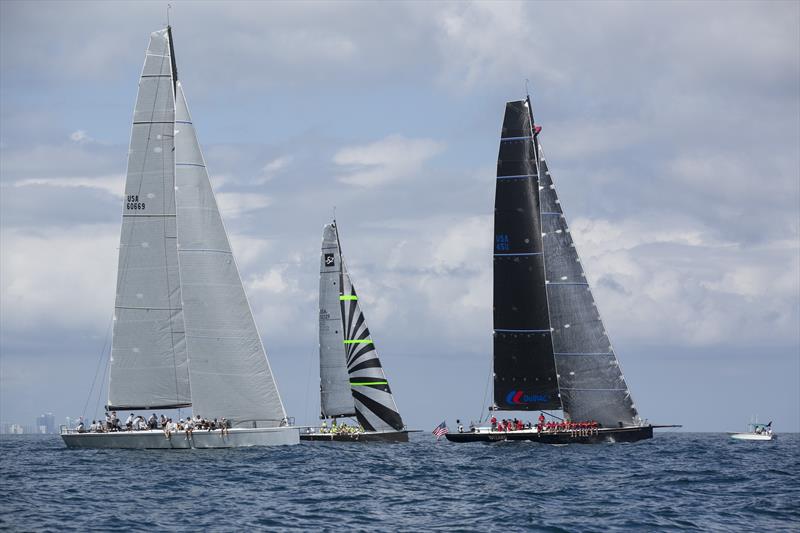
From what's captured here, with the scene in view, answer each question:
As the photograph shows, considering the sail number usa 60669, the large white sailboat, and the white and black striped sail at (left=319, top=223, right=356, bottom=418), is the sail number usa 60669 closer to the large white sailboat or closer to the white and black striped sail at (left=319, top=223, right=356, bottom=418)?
the large white sailboat

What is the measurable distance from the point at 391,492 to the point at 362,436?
35.0 m

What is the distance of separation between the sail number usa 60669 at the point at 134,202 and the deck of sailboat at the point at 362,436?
84.6 ft

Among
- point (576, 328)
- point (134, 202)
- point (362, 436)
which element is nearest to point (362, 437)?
point (362, 436)

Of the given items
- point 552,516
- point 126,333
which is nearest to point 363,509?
point 552,516

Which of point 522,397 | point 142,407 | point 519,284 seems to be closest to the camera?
point 142,407

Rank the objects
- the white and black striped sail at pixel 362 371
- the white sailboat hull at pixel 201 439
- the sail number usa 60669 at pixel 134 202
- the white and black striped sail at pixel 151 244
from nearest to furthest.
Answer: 1. the white sailboat hull at pixel 201 439
2. the white and black striped sail at pixel 151 244
3. the sail number usa 60669 at pixel 134 202
4. the white and black striped sail at pixel 362 371

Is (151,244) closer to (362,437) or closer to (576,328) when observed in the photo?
(362,437)

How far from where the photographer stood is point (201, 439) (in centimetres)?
5525

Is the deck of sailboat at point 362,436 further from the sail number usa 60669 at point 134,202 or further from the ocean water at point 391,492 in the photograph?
the sail number usa 60669 at point 134,202

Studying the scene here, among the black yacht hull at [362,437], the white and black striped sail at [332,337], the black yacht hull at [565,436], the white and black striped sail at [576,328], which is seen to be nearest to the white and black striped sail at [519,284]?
the white and black striped sail at [576,328]

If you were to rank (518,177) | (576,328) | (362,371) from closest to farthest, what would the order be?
1. (576,328)
2. (518,177)
3. (362,371)

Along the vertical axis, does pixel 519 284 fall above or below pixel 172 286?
above

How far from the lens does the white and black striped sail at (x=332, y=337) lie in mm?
79312

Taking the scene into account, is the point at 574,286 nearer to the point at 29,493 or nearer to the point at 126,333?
the point at 126,333
